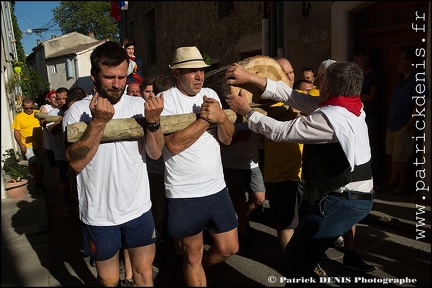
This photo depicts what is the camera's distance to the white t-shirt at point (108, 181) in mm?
2385

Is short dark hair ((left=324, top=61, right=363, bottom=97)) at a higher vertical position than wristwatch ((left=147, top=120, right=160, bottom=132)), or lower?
higher

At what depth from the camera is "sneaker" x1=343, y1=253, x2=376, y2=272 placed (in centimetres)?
354

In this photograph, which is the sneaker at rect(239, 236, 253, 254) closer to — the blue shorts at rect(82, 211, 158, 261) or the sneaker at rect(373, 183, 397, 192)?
the blue shorts at rect(82, 211, 158, 261)

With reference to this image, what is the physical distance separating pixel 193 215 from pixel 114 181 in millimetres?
641

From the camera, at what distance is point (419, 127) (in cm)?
503

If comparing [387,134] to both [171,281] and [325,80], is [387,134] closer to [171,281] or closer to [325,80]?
[325,80]

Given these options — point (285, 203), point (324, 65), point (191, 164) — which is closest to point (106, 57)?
point (191, 164)

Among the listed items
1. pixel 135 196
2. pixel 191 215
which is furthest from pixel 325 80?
pixel 135 196

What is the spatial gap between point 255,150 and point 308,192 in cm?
131

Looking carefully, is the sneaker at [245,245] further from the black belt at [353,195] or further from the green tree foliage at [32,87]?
the green tree foliage at [32,87]

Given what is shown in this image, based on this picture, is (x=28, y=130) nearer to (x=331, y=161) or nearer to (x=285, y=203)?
(x=285, y=203)

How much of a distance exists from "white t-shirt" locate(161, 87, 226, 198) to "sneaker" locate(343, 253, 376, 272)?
1621mm

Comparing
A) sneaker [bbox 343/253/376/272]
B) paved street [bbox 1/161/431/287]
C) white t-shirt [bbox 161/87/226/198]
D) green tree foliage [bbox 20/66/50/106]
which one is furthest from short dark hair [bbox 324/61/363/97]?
green tree foliage [bbox 20/66/50/106]

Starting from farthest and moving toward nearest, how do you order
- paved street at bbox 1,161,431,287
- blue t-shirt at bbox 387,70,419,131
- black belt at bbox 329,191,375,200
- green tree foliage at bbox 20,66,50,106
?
green tree foliage at bbox 20,66,50,106 → blue t-shirt at bbox 387,70,419,131 → paved street at bbox 1,161,431,287 → black belt at bbox 329,191,375,200
